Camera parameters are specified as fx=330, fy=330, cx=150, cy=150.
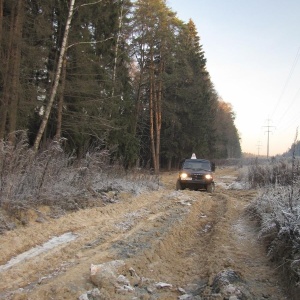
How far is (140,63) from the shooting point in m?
28.7

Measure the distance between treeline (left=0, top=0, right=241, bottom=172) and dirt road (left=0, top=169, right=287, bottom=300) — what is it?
3.54 meters

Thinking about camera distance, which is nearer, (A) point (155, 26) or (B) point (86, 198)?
(B) point (86, 198)

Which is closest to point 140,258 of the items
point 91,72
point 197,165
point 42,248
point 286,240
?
point 42,248

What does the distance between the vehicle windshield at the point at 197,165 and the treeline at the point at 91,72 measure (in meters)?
2.47

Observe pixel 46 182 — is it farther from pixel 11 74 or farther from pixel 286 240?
pixel 286 240

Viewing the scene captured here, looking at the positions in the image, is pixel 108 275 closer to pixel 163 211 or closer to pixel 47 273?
pixel 47 273

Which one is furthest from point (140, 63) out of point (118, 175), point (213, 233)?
point (213, 233)

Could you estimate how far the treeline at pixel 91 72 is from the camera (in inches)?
508

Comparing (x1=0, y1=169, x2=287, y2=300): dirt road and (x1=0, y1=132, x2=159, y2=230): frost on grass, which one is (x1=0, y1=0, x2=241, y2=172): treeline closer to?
(x1=0, y1=132, x2=159, y2=230): frost on grass

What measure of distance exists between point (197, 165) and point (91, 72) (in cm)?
777

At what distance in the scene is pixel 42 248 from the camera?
586 centimetres

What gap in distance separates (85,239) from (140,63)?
79.1 ft

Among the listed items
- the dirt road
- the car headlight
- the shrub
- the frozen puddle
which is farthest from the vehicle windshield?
the frozen puddle

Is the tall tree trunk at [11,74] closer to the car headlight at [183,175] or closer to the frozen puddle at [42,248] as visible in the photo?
the frozen puddle at [42,248]
